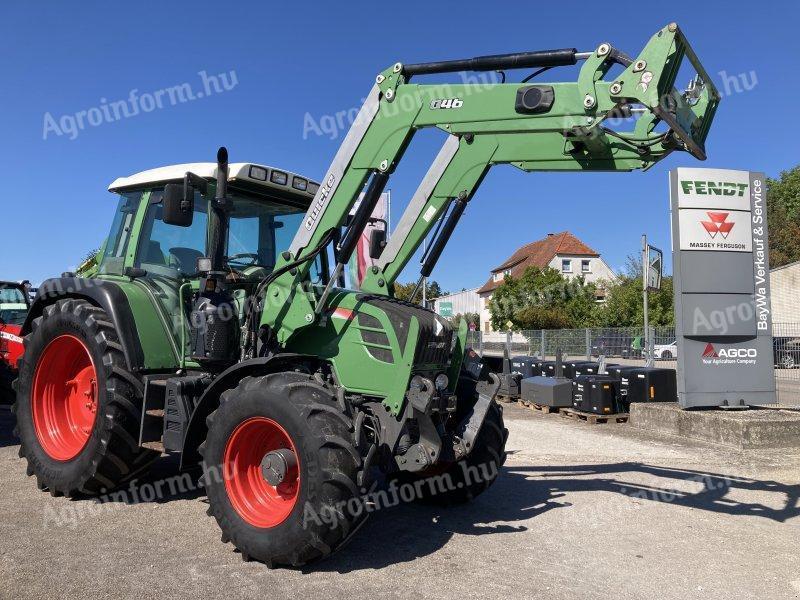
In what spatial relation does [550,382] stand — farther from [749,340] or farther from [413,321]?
[413,321]

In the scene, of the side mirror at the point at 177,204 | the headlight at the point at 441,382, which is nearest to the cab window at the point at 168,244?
the side mirror at the point at 177,204

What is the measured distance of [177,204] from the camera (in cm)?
494

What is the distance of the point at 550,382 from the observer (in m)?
12.9

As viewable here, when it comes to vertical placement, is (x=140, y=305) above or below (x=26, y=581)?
above

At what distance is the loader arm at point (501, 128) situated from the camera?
4.41 m

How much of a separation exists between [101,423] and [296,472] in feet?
6.37

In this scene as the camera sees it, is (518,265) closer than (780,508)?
No

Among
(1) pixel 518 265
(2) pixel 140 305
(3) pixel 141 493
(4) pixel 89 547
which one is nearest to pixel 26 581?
(4) pixel 89 547

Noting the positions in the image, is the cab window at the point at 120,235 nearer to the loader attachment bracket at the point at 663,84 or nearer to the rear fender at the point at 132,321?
the rear fender at the point at 132,321

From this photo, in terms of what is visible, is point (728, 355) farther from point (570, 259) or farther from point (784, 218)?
point (784, 218)

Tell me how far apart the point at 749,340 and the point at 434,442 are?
7981 millimetres

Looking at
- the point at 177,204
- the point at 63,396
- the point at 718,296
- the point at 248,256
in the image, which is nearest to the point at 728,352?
the point at 718,296

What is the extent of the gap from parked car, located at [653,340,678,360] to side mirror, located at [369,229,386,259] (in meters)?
9.58

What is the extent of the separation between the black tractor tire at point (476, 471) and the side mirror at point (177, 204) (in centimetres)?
276
